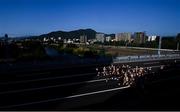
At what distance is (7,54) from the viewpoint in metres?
34.9

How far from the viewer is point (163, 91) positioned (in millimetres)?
13961

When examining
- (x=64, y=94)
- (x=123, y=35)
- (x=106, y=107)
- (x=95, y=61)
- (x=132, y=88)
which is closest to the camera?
(x=106, y=107)

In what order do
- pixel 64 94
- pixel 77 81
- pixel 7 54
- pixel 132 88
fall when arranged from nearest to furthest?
pixel 64 94 < pixel 132 88 < pixel 77 81 < pixel 7 54

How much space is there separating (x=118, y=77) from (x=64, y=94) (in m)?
6.72

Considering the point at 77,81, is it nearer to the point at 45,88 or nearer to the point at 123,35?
the point at 45,88

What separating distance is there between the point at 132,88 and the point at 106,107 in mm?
4411

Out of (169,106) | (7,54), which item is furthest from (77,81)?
(7,54)

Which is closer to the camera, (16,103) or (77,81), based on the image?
(16,103)

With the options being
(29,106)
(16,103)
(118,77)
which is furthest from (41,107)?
(118,77)

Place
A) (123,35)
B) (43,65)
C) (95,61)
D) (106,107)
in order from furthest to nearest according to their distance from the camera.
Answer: (123,35) < (95,61) < (43,65) < (106,107)

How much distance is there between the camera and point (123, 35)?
153125 mm

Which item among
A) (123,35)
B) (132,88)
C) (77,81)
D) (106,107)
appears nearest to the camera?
(106,107)

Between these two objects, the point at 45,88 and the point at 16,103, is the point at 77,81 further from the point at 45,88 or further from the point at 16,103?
the point at 16,103

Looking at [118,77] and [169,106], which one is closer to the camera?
[169,106]
